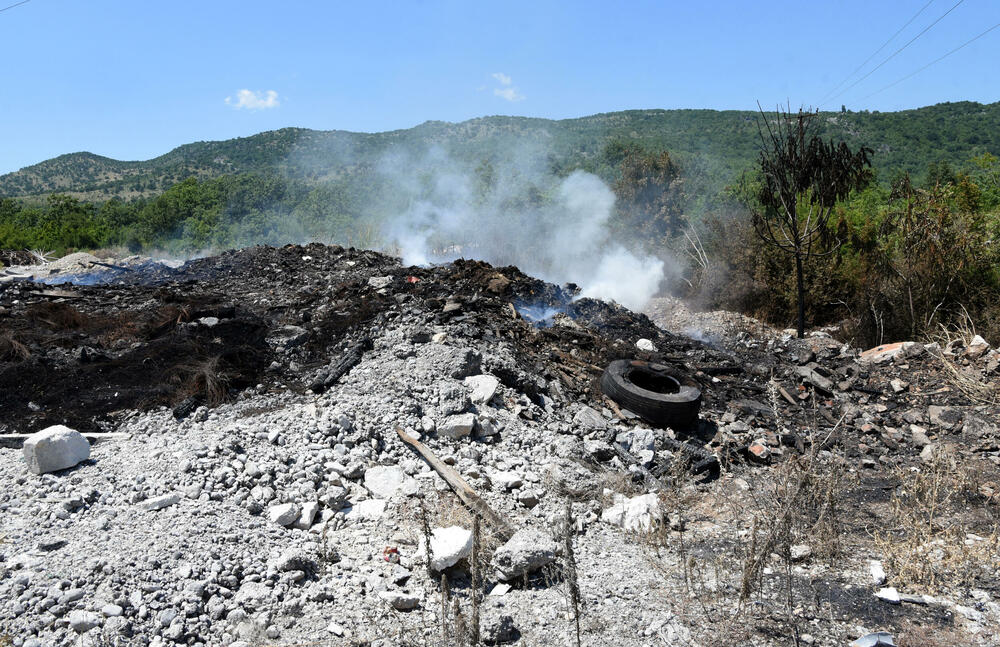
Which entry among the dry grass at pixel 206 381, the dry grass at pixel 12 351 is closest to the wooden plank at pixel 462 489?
the dry grass at pixel 206 381

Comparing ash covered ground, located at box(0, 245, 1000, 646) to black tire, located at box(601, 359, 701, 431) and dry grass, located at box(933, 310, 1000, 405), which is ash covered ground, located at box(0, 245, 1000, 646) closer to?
dry grass, located at box(933, 310, 1000, 405)

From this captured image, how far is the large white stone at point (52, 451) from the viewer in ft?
14.5

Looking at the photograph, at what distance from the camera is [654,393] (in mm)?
6398

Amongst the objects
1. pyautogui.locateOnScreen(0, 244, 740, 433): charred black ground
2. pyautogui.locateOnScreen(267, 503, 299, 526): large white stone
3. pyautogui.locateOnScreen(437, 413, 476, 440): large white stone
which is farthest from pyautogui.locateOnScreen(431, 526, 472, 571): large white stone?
pyautogui.locateOnScreen(0, 244, 740, 433): charred black ground

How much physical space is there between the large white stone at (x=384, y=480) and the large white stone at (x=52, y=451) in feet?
7.45

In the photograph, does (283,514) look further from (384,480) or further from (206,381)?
(206,381)

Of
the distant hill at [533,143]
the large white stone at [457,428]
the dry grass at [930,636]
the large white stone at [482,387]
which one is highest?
the distant hill at [533,143]

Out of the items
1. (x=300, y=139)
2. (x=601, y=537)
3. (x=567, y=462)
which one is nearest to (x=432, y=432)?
(x=567, y=462)

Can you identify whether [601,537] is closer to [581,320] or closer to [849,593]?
A: [849,593]

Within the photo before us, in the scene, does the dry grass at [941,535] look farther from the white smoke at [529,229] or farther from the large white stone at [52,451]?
the white smoke at [529,229]

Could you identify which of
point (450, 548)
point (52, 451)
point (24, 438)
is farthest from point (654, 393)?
Answer: point (24, 438)

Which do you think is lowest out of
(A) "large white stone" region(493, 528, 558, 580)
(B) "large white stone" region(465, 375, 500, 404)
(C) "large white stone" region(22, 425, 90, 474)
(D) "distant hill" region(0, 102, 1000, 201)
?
(A) "large white stone" region(493, 528, 558, 580)

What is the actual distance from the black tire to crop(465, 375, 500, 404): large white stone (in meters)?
1.42

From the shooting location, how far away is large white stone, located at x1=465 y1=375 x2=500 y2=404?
19.8 ft
